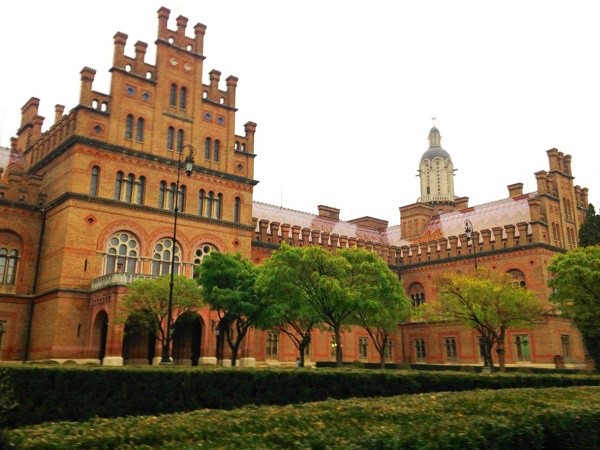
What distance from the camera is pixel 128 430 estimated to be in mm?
7875

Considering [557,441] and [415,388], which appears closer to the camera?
[557,441]

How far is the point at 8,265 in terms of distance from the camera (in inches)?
1455

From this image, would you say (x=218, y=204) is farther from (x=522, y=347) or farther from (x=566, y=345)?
(x=566, y=345)

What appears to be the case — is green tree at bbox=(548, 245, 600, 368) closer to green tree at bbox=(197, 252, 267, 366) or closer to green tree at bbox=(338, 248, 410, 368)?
green tree at bbox=(338, 248, 410, 368)

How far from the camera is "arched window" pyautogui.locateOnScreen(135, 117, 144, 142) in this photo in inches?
1535

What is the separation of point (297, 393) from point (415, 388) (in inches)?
164

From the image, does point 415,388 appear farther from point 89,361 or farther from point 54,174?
point 54,174

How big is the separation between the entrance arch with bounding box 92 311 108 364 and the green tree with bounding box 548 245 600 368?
93.1 ft

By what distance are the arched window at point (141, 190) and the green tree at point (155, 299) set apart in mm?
8417

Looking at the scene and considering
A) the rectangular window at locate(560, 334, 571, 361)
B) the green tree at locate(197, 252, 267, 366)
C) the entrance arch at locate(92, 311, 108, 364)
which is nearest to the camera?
the green tree at locate(197, 252, 267, 366)

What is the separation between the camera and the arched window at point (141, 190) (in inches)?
1512

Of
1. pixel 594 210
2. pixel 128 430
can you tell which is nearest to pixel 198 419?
pixel 128 430

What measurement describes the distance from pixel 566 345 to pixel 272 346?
80.9 ft

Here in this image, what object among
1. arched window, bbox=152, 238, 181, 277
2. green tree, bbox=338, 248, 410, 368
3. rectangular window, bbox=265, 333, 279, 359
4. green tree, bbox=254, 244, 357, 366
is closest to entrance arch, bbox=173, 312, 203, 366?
arched window, bbox=152, 238, 181, 277
